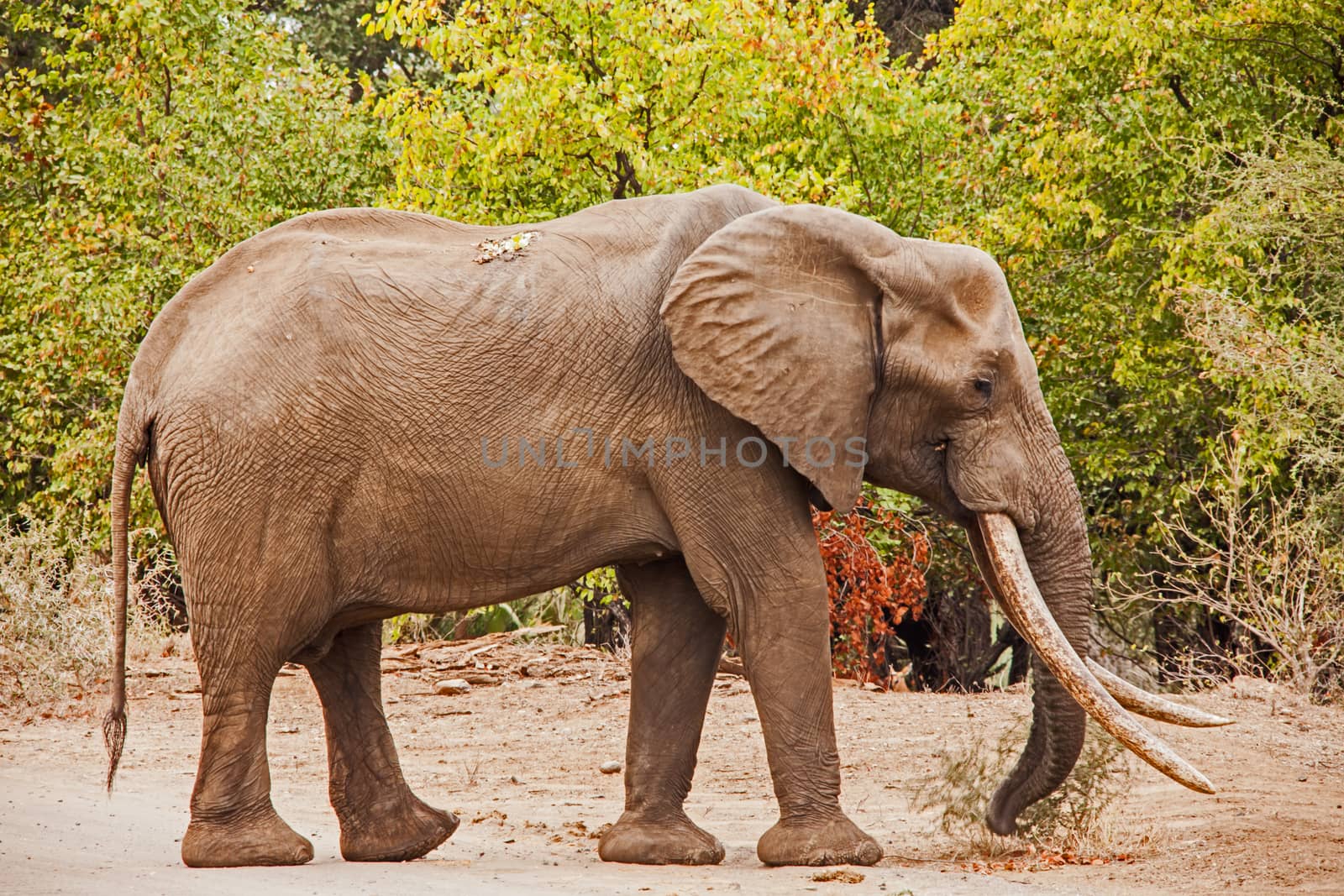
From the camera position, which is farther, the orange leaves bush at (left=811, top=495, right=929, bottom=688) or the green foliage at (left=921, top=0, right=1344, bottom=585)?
the green foliage at (left=921, top=0, right=1344, bottom=585)

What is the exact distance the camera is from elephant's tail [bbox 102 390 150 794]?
703 centimetres

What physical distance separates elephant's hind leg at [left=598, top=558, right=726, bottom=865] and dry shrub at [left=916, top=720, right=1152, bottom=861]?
4.39 feet

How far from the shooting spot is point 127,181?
1694cm

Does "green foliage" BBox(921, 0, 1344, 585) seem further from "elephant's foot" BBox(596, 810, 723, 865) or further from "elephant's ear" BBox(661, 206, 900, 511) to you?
"elephant's foot" BBox(596, 810, 723, 865)

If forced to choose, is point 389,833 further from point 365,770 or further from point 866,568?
point 866,568

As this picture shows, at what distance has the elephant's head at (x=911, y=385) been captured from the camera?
6.86 metres

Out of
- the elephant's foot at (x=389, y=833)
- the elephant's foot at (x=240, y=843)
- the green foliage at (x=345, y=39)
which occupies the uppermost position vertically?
the green foliage at (x=345, y=39)

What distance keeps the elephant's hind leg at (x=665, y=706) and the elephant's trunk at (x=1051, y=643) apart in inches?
51.7

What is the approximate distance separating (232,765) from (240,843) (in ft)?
1.08

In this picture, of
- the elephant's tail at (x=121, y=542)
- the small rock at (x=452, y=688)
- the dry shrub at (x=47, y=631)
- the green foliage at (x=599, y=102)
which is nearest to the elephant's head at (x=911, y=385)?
the elephant's tail at (x=121, y=542)

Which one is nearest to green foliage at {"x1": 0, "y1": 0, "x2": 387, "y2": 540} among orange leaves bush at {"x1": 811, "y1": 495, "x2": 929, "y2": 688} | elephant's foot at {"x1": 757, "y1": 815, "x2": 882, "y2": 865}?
orange leaves bush at {"x1": 811, "y1": 495, "x2": 929, "y2": 688}

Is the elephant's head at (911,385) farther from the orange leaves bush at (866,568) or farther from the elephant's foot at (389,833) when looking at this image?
the orange leaves bush at (866,568)

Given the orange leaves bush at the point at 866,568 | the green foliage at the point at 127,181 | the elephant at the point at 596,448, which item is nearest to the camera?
the elephant at the point at 596,448

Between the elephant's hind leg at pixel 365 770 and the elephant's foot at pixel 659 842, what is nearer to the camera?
the elephant's foot at pixel 659 842
